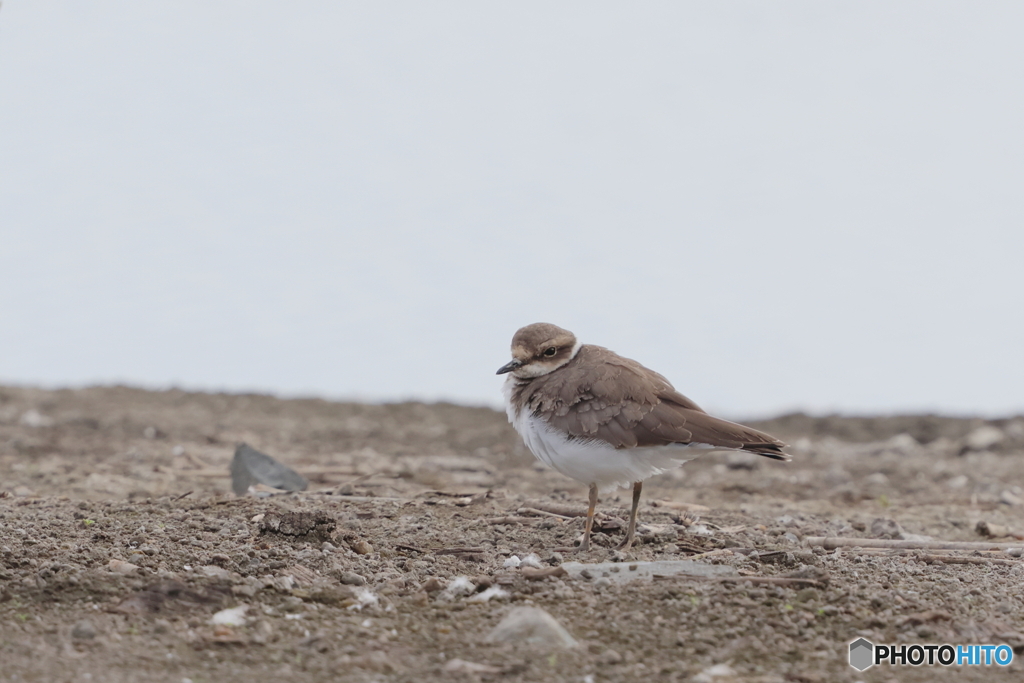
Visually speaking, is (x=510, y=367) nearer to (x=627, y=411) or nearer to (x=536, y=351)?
(x=536, y=351)

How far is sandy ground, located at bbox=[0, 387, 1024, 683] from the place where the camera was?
4.03m

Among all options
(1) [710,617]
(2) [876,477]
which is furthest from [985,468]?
(1) [710,617]

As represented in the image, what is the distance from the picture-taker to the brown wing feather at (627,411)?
549 cm

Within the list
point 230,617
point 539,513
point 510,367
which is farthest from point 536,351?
point 230,617

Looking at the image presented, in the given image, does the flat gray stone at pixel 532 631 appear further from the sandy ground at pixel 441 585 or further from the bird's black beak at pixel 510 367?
the bird's black beak at pixel 510 367

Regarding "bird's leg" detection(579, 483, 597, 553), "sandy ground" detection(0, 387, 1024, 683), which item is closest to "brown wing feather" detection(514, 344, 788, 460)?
"bird's leg" detection(579, 483, 597, 553)

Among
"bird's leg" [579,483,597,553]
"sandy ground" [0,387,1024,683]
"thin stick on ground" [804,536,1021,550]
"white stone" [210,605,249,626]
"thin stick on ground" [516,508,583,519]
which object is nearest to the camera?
"sandy ground" [0,387,1024,683]

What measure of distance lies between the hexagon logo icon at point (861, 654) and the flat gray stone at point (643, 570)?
0.84 metres

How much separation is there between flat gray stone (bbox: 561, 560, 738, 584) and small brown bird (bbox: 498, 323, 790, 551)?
60cm

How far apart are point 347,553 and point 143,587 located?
3.56 feet

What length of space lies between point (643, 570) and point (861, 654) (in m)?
1.17

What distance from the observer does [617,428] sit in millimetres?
5582

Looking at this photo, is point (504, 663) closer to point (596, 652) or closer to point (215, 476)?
point (596, 652)

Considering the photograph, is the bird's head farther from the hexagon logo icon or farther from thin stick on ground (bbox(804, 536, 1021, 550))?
the hexagon logo icon
